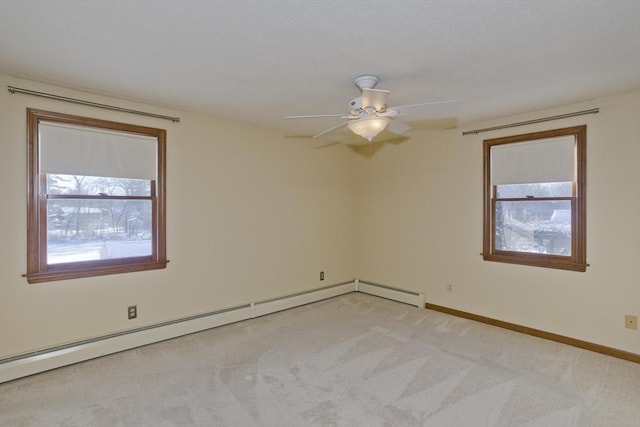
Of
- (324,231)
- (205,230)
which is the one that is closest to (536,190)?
(324,231)

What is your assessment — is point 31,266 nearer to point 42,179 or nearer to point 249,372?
point 42,179

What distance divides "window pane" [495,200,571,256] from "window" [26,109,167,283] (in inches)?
150

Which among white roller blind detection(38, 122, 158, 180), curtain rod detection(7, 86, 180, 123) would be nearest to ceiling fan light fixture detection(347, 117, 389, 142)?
curtain rod detection(7, 86, 180, 123)

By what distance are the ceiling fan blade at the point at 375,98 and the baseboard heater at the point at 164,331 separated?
2851 millimetres

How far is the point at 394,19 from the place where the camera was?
185 centimetres

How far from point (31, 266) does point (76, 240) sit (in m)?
0.37

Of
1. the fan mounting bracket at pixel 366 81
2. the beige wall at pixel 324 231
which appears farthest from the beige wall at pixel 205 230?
the fan mounting bracket at pixel 366 81

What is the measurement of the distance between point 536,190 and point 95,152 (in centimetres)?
448

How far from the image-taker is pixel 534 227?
3.66 metres

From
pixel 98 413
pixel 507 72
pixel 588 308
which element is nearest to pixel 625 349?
pixel 588 308

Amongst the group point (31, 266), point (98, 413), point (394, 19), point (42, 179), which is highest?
point (394, 19)

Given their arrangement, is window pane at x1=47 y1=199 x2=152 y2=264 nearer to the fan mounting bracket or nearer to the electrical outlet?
the fan mounting bracket

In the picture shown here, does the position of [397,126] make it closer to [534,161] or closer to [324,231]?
[534,161]

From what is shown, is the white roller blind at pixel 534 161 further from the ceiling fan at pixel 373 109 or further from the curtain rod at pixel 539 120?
the ceiling fan at pixel 373 109
